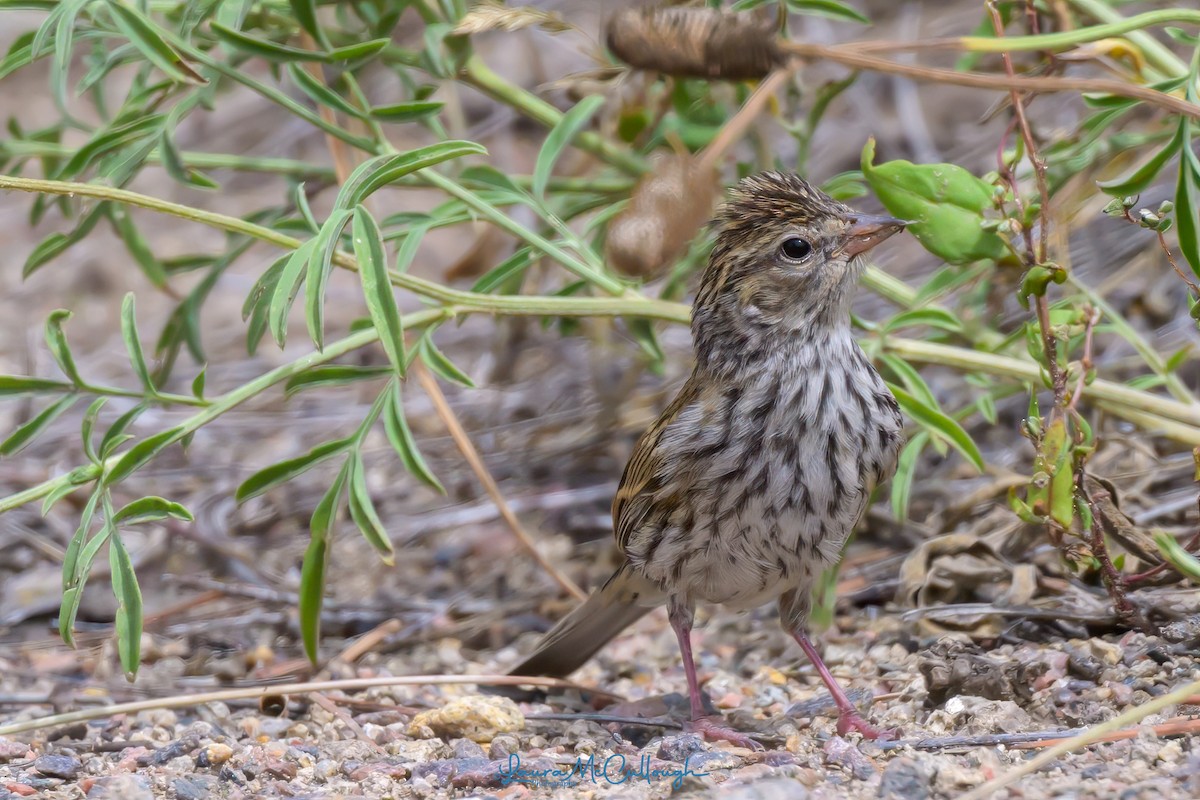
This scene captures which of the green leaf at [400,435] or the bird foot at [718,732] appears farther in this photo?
the green leaf at [400,435]

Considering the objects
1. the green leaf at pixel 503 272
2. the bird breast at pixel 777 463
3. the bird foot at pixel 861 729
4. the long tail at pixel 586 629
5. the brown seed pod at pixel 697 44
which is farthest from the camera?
the long tail at pixel 586 629

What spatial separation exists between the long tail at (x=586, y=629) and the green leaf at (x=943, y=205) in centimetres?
144

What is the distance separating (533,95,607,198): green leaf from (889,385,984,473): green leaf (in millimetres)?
1214

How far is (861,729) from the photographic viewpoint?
3.49 m

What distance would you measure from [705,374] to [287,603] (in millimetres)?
2054

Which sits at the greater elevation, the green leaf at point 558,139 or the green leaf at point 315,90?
the green leaf at point 315,90

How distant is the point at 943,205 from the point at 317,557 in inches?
76.6

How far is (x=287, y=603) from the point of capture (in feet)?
16.8

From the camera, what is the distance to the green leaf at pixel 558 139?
13.5 ft

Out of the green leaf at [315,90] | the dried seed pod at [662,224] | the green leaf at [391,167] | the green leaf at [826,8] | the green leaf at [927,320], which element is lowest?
the green leaf at [927,320]

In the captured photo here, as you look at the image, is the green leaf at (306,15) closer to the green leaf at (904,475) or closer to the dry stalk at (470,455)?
the dry stalk at (470,455)

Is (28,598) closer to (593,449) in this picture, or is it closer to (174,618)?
(174,618)

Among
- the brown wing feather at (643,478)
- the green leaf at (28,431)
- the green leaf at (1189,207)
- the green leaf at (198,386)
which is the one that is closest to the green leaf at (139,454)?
the green leaf at (198,386)

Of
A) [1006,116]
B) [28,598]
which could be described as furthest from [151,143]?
[1006,116]
